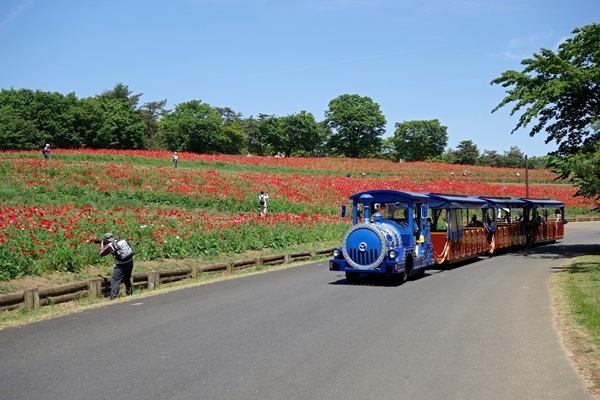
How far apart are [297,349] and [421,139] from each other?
124 m

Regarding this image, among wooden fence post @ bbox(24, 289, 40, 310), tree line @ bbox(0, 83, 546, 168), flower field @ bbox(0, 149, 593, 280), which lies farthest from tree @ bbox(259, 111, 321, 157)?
wooden fence post @ bbox(24, 289, 40, 310)

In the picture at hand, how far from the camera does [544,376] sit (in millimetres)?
7273

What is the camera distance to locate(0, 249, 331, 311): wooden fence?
39.2 feet

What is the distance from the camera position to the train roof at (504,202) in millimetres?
27469

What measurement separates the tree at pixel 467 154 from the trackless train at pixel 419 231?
100 meters

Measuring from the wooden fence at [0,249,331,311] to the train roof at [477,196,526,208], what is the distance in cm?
1299

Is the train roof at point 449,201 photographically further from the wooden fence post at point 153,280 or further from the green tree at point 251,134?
the green tree at point 251,134

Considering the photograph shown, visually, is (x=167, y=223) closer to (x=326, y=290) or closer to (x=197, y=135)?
(x=326, y=290)

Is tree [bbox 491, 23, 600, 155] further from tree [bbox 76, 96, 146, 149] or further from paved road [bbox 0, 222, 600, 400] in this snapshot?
tree [bbox 76, 96, 146, 149]

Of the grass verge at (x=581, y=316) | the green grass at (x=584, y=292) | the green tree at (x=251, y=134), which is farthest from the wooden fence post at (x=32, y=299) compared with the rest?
the green tree at (x=251, y=134)

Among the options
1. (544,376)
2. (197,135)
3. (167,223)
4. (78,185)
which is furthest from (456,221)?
(197,135)

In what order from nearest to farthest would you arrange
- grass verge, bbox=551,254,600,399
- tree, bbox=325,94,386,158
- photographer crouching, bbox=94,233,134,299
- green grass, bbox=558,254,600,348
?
1. grass verge, bbox=551,254,600,399
2. green grass, bbox=558,254,600,348
3. photographer crouching, bbox=94,233,134,299
4. tree, bbox=325,94,386,158

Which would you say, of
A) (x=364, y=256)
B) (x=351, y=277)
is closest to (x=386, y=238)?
(x=364, y=256)

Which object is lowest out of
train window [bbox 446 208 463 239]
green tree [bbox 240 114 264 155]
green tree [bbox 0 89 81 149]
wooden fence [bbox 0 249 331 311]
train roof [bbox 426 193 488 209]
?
wooden fence [bbox 0 249 331 311]
